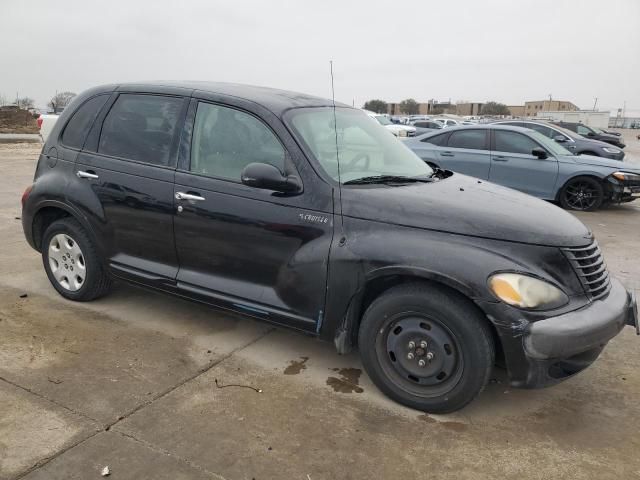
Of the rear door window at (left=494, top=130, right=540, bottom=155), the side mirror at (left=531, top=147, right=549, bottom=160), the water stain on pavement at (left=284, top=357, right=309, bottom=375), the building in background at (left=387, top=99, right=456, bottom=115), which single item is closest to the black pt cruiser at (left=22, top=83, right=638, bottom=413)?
the water stain on pavement at (left=284, top=357, right=309, bottom=375)

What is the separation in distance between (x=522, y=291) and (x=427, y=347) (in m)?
0.61

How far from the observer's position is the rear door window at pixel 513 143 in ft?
32.0

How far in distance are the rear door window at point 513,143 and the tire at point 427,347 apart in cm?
770

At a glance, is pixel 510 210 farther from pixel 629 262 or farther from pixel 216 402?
pixel 629 262

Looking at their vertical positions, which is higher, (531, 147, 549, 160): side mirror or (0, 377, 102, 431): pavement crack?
(531, 147, 549, 160): side mirror

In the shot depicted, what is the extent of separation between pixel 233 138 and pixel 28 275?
113 inches

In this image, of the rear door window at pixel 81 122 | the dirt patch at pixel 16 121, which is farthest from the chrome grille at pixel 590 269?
the dirt patch at pixel 16 121

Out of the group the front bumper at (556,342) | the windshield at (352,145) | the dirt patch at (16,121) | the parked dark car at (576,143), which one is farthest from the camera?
the dirt patch at (16,121)

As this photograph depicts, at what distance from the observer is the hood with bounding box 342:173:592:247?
2941 millimetres

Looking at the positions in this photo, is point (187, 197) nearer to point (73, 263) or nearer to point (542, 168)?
point (73, 263)

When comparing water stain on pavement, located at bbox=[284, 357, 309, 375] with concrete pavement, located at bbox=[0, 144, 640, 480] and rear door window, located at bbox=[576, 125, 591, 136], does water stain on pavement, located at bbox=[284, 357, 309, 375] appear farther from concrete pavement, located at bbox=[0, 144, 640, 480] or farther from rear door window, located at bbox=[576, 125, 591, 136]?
rear door window, located at bbox=[576, 125, 591, 136]

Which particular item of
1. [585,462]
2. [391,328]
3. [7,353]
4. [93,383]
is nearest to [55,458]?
[93,383]

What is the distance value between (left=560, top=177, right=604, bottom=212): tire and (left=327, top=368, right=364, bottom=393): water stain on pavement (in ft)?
24.9

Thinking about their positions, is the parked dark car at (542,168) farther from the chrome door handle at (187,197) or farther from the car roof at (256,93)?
the chrome door handle at (187,197)
